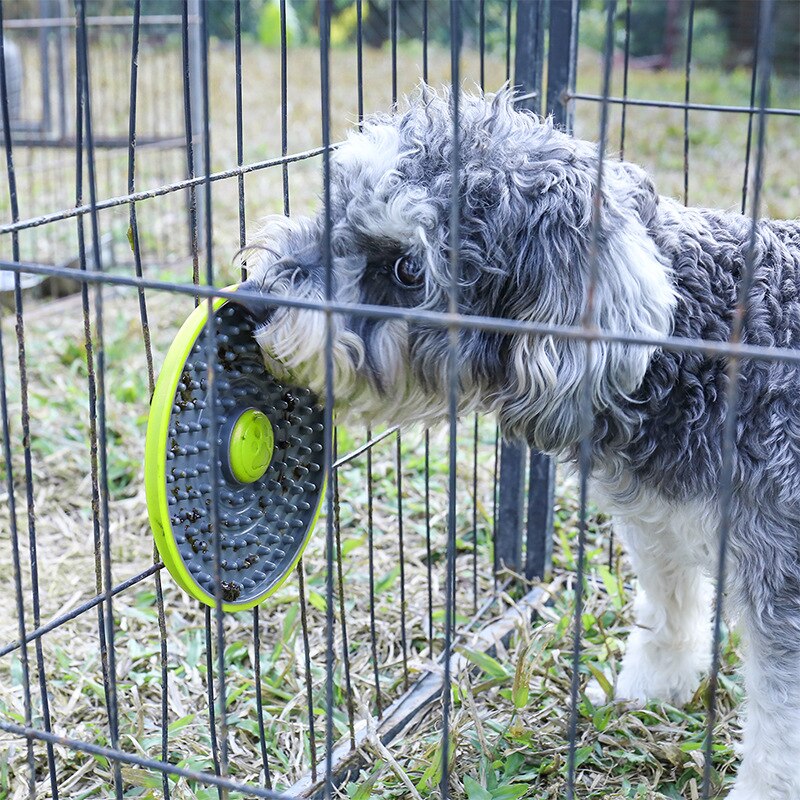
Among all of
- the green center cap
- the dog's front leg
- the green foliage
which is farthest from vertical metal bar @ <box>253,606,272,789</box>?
the green foliage

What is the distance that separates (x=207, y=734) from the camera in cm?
306

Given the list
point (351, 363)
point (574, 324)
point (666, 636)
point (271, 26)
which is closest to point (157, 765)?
point (351, 363)

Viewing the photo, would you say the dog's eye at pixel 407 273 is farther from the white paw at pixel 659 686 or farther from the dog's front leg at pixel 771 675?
the white paw at pixel 659 686

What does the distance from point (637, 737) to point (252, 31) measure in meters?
13.9

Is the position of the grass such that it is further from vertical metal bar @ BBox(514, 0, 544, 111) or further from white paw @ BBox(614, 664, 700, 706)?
vertical metal bar @ BBox(514, 0, 544, 111)

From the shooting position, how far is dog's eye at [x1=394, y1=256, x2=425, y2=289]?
89.2 inches

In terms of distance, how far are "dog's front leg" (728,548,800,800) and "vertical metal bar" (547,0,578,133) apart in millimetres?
1522

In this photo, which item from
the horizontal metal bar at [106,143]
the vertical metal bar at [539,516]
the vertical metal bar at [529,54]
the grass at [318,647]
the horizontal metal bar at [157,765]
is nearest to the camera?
the horizontal metal bar at [157,765]

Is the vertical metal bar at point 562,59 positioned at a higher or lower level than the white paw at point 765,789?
higher

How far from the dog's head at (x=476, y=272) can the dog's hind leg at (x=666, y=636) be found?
918mm

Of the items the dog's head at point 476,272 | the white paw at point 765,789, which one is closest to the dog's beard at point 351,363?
the dog's head at point 476,272

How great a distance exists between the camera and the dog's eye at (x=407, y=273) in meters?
2.27

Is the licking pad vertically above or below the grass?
above

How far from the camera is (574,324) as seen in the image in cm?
223
